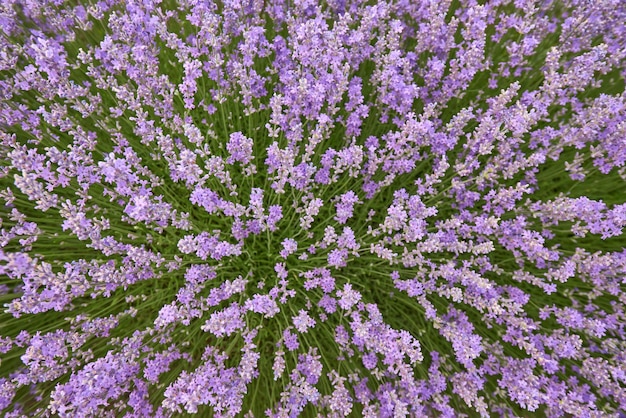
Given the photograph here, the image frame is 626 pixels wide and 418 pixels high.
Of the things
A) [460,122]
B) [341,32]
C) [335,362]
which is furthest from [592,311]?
[341,32]

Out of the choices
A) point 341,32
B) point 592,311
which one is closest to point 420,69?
point 341,32

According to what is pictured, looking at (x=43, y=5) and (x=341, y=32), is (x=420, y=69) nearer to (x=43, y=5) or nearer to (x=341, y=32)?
(x=341, y=32)

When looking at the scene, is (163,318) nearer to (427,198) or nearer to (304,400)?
(304,400)

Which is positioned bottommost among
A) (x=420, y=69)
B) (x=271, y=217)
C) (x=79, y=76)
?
(x=271, y=217)

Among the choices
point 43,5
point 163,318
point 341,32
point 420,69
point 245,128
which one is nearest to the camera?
point 163,318

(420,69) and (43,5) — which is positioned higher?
(420,69)

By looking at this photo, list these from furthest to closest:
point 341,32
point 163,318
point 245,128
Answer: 1. point 245,128
2. point 341,32
3. point 163,318

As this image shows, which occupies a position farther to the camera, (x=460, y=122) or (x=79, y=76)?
(x=79, y=76)
